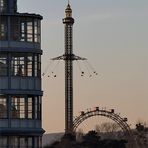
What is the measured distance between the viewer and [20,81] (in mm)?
83188

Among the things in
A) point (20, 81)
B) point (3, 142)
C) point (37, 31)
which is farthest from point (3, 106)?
point (37, 31)

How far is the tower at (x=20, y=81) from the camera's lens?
82438mm

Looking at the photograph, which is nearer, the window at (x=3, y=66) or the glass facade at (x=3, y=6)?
the window at (x=3, y=66)

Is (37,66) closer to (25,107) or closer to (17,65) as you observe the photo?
(17,65)

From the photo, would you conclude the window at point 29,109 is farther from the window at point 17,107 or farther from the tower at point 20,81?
the window at point 17,107

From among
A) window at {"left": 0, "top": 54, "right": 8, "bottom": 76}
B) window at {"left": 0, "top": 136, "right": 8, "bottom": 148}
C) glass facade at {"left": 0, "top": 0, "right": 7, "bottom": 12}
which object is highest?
glass facade at {"left": 0, "top": 0, "right": 7, "bottom": 12}

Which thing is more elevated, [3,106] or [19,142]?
[3,106]

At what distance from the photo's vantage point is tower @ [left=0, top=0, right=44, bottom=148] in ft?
270

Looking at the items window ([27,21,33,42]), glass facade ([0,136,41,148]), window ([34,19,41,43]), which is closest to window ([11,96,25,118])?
glass facade ([0,136,41,148])

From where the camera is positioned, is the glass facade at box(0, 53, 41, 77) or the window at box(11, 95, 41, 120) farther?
the glass facade at box(0, 53, 41, 77)

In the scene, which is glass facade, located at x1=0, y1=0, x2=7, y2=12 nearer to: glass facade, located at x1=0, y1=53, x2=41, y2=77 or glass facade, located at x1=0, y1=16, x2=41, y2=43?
glass facade, located at x1=0, y1=16, x2=41, y2=43

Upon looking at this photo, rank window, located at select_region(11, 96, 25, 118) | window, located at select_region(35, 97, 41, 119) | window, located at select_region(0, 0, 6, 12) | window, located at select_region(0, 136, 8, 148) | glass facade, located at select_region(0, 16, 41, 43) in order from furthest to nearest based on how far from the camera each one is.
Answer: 1. window, located at select_region(0, 0, 6, 12)
2. window, located at select_region(35, 97, 41, 119)
3. glass facade, located at select_region(0, 16, 41, 43)
4. window, located at select_region(11, 96, 25, 118)
5. window, located at select_region(0, 136, 8, 148)

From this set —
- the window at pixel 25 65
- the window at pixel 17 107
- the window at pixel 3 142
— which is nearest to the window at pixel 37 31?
the window at pixel 25 65

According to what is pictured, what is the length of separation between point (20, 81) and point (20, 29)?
382cm
